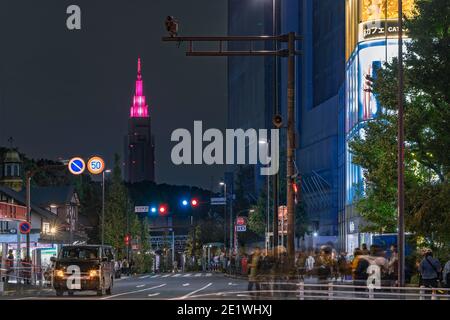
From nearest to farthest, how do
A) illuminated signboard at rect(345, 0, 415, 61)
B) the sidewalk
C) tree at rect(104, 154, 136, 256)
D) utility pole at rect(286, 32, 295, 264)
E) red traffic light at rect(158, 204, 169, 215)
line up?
utility pole at rect(286, 32, 295, 264) < the sidewalk < red traffic light at rect(158, 204, 169, 215) < illuminated signboard at rect(345, 0, 415, 61) < tree at rect(104, 154, 136, 256)

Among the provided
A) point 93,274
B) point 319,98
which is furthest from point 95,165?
point 319,98

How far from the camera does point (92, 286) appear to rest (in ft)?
127

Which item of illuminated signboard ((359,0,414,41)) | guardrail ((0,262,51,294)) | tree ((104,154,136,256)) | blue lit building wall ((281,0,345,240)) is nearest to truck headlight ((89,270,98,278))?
guardrail ((0,262,51,294))

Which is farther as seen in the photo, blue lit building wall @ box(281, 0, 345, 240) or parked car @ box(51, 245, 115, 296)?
blue lit building wall @ box(281, 0, 345, 240)

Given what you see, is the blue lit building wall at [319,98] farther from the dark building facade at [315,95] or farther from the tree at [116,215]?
the tree at [116,215]

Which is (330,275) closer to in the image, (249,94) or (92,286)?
(92,286)

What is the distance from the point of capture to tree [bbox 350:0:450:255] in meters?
35.0

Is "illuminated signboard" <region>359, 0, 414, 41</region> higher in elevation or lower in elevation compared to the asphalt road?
higher

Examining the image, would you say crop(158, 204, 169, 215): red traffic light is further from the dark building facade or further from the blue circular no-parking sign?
the blue circular no-parking sign

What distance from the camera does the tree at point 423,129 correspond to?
115ft

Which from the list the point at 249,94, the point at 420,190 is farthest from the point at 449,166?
the point at 249,94

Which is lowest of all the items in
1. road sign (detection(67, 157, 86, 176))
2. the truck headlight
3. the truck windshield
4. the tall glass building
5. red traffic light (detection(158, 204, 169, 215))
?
the truck headlight

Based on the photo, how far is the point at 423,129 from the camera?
38000 mm

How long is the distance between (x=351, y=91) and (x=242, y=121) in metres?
79.6
